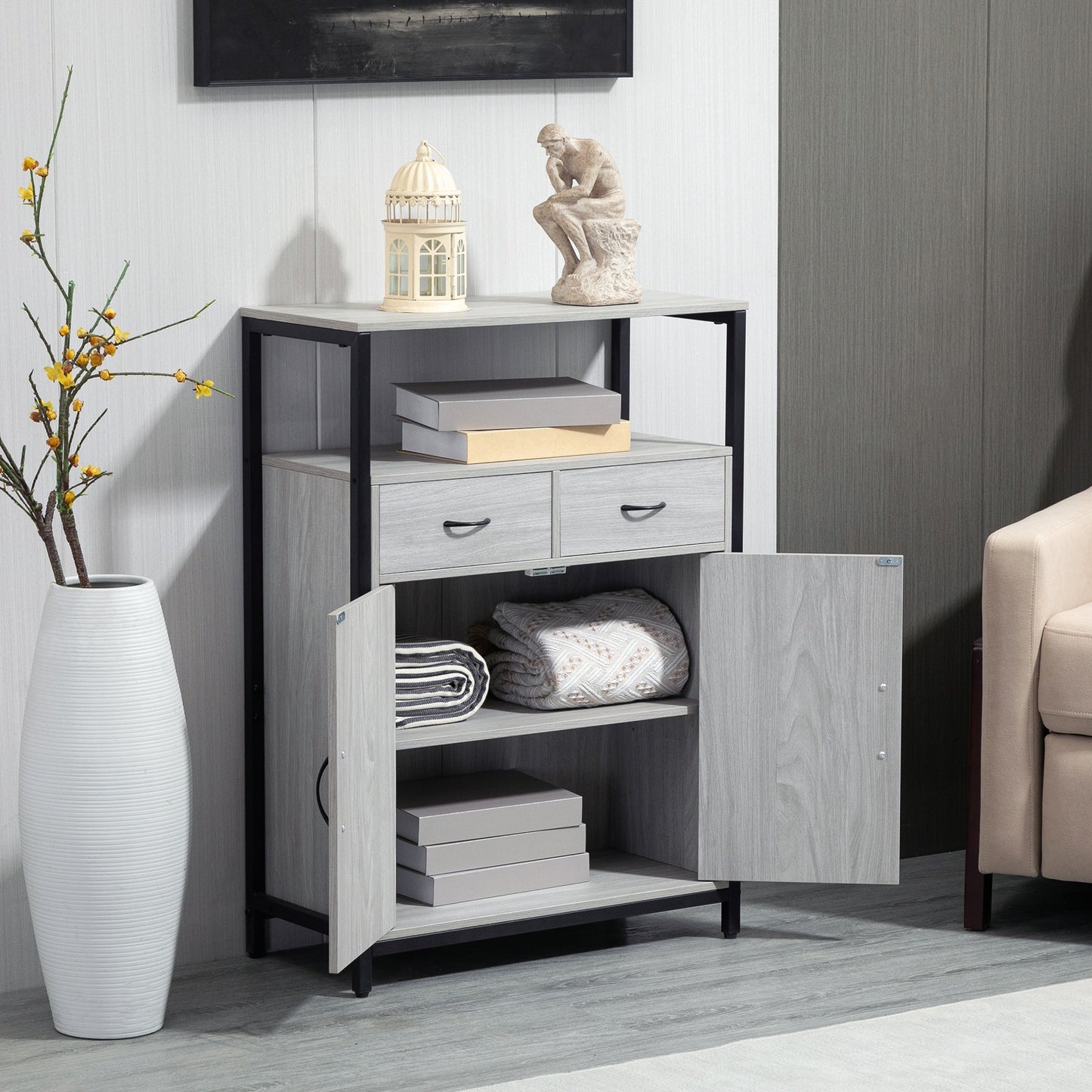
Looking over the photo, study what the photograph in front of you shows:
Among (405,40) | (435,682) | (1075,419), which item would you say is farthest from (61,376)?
(1075,419)

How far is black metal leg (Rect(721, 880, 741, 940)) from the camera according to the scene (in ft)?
10.4

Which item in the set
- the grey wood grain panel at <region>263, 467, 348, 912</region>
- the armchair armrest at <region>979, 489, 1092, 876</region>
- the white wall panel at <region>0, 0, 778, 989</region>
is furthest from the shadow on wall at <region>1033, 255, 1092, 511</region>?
the grey wood grain panel at <region>263, 467, 348, 912</region>

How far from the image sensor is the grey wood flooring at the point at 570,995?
104 inches

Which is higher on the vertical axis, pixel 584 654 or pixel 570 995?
pixel 584 654

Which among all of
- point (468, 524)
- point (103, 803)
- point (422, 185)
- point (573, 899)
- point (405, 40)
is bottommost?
point (573, 899)

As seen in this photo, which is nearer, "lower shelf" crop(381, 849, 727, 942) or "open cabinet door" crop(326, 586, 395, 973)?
"open cabinet door" crop(326, 586, 395, 973)

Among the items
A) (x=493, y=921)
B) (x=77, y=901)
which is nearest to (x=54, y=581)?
(x=77, y=901)

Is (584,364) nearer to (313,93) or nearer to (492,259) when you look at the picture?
(492,259)

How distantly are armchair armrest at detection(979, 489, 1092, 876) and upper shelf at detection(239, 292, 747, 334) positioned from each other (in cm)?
60

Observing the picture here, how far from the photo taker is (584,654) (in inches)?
120

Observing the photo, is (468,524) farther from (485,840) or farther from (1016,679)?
(1016,679)

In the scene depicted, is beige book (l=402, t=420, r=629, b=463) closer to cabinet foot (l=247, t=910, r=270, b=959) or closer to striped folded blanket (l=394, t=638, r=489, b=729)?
striped folded blanket (l=394, t=638, r=489, b=729)

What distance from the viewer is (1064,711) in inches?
121

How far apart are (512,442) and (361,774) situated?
1.81 ft
